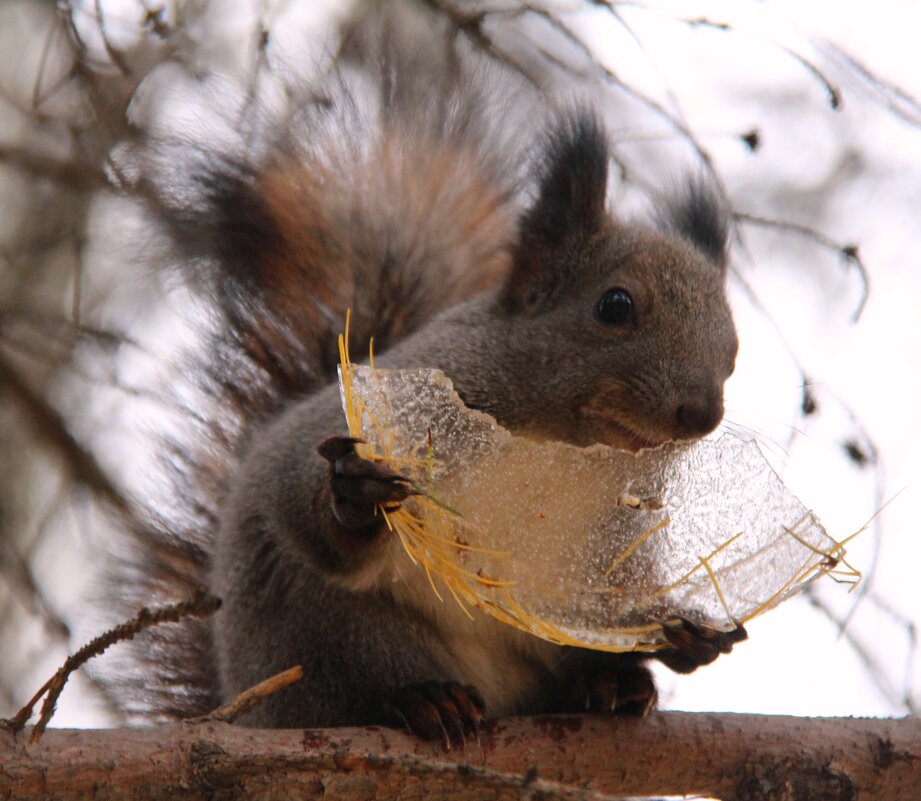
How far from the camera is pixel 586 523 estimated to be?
1853 millimetres

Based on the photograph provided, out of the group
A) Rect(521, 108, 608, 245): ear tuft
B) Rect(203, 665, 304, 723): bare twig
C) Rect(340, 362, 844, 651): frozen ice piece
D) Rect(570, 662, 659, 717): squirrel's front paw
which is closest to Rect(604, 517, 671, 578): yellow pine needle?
Rect(340, 362, 844, 651): frozen ice piece

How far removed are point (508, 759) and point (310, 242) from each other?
1.38 metres

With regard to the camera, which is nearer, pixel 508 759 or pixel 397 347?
pixel 508 759

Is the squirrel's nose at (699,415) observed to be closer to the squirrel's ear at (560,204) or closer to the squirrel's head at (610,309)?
the squirrel's head at (610,309)

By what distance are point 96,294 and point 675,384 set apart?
65.1 inches

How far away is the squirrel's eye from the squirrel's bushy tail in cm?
62

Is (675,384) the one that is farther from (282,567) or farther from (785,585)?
(282,567)

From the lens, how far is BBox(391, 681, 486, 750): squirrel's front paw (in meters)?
1.83

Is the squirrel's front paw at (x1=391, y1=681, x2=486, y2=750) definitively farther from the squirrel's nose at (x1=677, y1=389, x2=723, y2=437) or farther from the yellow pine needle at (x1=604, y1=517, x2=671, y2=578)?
the squirrel's nose at (x1=677, y1=389, x2=723, y2=437)

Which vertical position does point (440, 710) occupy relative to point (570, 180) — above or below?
below

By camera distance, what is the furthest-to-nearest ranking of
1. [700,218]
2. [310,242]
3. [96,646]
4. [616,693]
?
[310,242]
[700,218]
[616,693]
[96,646]

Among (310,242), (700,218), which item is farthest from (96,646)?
(700,218)

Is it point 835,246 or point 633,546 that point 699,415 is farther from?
point 835,246

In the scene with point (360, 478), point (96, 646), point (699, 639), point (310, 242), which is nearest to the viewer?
point (96, 646)
